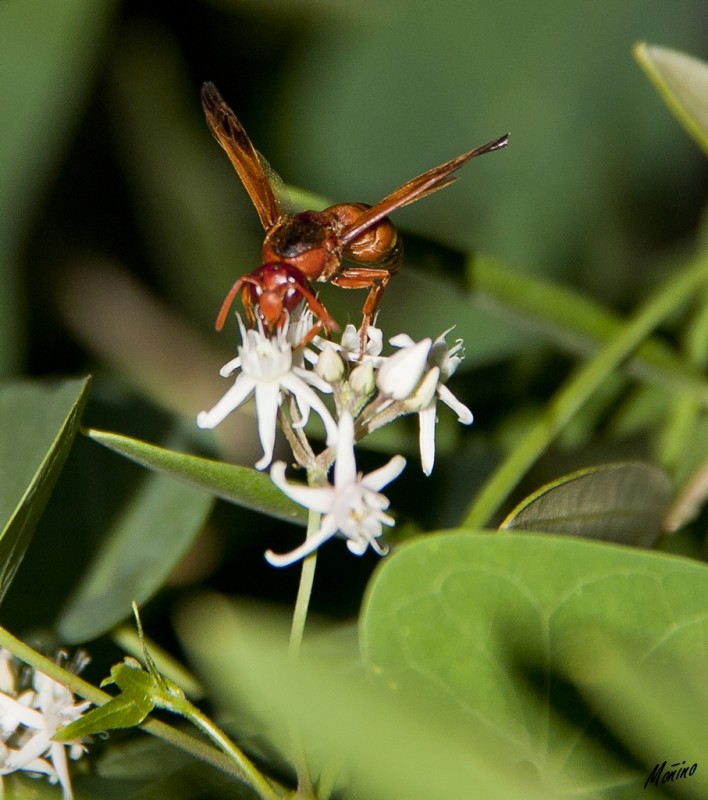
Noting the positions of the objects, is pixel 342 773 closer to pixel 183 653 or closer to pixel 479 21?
pixel 183 653

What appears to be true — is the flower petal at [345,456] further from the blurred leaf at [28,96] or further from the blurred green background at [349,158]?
the blurred green background at [349,158]

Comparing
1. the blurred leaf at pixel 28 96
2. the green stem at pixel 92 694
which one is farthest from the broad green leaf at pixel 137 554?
the blurred leaf at pixel 28 96

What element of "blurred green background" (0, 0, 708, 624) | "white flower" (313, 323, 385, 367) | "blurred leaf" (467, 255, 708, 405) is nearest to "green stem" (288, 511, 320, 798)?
"white flower" (313, 323, 385, 367)

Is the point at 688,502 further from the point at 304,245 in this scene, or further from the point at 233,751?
the point at 233,751

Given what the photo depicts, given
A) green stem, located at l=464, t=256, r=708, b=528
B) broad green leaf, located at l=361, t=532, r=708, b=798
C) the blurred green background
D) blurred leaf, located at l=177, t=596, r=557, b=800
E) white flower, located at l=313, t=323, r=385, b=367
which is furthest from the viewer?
the blurred green background

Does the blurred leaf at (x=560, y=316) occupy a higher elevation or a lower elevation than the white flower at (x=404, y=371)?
lower

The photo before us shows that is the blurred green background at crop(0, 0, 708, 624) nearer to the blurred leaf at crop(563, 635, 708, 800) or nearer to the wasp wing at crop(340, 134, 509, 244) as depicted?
the wasp wing at crop(340, 134, 509, 244)
